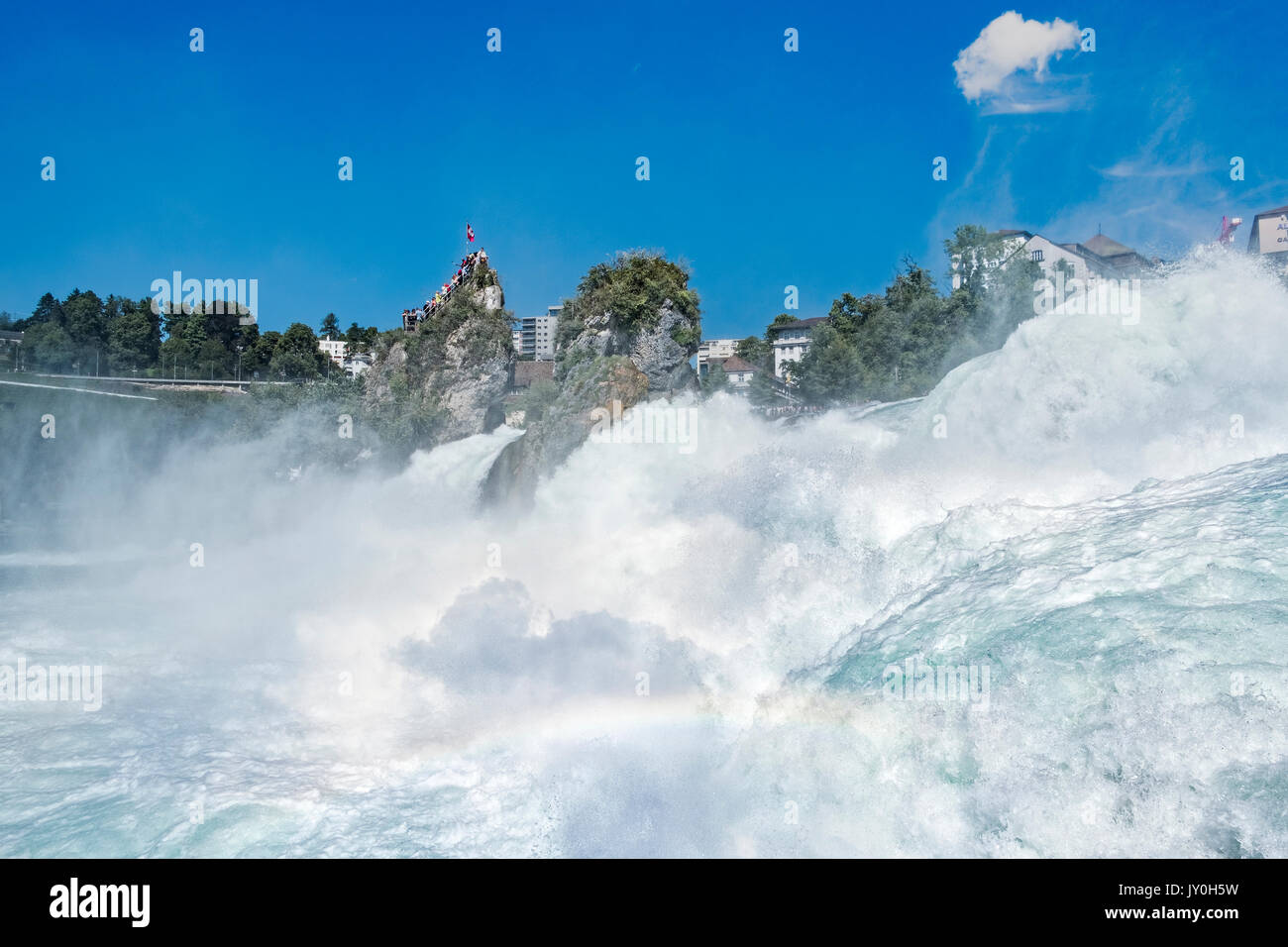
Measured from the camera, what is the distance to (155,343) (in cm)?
5753

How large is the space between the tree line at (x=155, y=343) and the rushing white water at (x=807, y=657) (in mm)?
41635

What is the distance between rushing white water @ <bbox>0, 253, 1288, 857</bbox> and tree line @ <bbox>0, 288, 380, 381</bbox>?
41635mm

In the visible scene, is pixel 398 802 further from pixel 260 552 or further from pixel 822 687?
pixel 260 552

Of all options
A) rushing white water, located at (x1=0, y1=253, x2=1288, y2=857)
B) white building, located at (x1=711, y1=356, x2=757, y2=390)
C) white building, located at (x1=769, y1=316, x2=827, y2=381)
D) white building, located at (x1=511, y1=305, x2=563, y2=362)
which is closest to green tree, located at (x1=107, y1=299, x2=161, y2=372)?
white building, located at (x1=711, y1=356, x2=757, y2=390)

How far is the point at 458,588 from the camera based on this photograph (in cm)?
1220

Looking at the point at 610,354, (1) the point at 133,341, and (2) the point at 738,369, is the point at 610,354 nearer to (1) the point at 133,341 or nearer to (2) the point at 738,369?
(1) the point at 133,341

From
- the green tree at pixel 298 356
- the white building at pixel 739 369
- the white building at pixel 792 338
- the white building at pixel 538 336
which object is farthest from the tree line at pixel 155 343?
the white building at pixel 538 336

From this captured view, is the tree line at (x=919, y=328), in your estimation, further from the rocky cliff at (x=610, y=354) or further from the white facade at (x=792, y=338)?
the white facade at (x=792, y=338)

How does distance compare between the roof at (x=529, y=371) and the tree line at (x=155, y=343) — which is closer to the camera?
the tree line at (x=155, y=343)

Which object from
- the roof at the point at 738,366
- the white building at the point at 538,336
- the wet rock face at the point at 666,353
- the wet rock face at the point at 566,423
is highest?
the white building at the point at 538,336

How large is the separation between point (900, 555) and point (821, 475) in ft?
7.50

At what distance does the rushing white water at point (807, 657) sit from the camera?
14.6 feet

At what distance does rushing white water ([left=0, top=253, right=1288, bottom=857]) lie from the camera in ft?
14.6

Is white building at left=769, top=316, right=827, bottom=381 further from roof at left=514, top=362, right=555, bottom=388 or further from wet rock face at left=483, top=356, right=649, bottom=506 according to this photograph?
wet rock face at left=483, top=356, right=649, bottom=506
